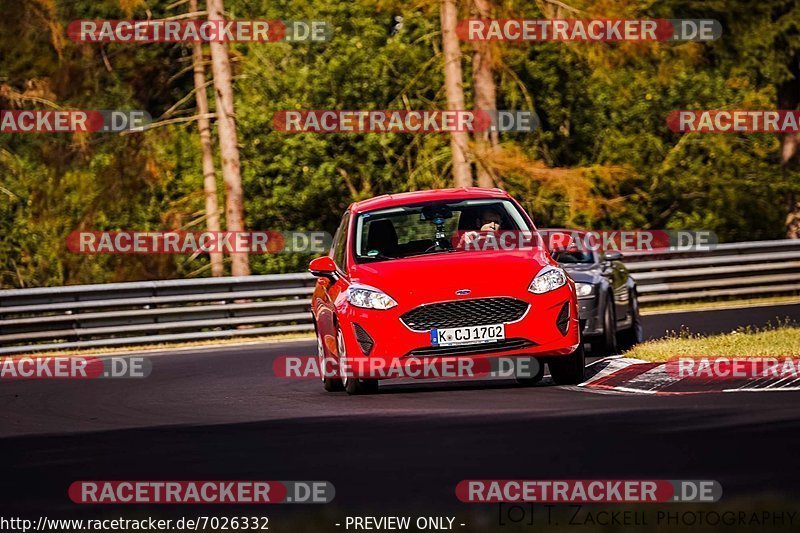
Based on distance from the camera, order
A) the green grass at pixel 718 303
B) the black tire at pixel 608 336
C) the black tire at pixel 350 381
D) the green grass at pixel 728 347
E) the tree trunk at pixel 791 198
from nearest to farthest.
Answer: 1. the black tire at pixel 350 381
2. the green grass at pixel 728 347
3. the black tire at pixel 608 336
4. the green grass at pixel 718 303
5. the tree trunk at pixel 791 198

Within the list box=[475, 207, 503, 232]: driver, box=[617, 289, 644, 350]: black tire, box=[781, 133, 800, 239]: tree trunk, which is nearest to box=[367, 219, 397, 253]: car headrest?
box=[475, 207, 503, 232]: driver

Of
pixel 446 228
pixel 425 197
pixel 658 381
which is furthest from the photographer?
pixel 425 197

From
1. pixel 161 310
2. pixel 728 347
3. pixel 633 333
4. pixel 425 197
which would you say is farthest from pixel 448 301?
pixel 161 310

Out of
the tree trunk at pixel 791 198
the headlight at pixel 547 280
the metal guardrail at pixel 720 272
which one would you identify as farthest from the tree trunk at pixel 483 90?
the headlight at pixel 547 280

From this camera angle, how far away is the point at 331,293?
15070 millimetres

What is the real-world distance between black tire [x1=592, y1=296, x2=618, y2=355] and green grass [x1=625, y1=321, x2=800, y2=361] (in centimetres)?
66

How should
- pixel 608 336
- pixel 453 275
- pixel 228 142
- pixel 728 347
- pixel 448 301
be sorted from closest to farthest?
1. pixel 448 301
2. pixel 453 275
3. pixel 728 347
4. pixel 608 336
5. pixel 228 142

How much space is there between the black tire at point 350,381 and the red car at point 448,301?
0.04ft

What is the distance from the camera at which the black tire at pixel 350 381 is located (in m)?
14.5

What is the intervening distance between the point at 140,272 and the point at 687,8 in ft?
49.0

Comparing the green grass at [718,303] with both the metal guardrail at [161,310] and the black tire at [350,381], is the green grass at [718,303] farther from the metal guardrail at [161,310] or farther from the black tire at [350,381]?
the black tire at [350,381]

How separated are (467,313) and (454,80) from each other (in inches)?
768

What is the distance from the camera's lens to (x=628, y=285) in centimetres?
1962

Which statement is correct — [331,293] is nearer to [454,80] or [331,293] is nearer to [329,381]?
[329,381]
